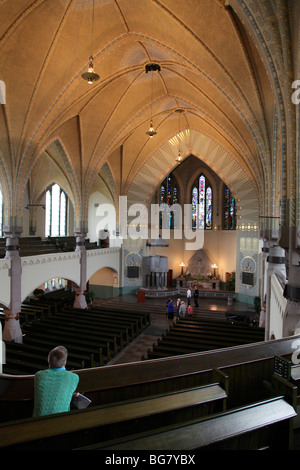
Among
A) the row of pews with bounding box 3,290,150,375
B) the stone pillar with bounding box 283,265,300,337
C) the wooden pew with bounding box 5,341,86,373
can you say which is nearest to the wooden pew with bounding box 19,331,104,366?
the row of pews with bounding box 3,290,150,375

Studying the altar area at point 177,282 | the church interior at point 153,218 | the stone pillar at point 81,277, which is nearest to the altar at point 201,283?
the altar area at point 177,282

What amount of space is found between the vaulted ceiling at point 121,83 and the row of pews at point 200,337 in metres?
5.95

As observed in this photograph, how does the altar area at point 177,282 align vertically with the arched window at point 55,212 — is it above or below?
below

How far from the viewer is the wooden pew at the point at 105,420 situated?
7.65ft

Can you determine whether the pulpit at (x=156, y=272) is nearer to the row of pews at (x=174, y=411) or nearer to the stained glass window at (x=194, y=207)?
the stained glass window at (x=194, y=207)

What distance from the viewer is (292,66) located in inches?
207

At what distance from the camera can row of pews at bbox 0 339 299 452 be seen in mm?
2328

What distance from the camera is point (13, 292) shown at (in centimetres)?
1380

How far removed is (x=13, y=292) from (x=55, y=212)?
1313 cm

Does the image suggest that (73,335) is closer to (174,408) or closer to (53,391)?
(53,391)

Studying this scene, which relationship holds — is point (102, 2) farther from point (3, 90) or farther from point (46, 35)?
point (3, 90)

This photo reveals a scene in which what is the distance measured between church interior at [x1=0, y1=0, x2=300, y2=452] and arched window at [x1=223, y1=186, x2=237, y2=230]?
0.19m
